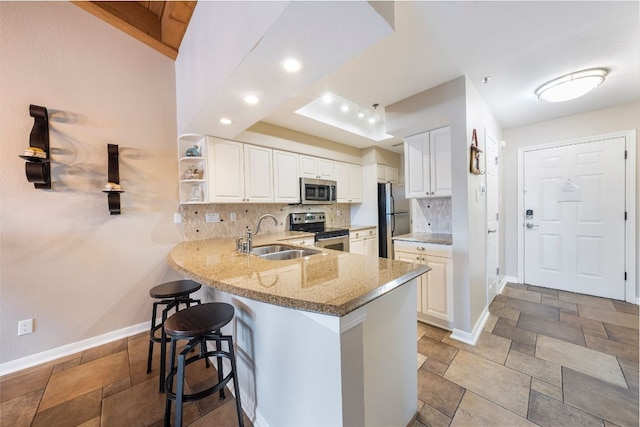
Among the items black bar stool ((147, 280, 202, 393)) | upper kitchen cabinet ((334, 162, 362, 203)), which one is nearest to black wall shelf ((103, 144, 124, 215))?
black bar stool ((147, 280, 202, 393))

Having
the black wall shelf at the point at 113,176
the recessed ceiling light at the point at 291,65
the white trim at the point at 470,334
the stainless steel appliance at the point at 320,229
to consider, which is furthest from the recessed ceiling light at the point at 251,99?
the white trim at the point at 470,334

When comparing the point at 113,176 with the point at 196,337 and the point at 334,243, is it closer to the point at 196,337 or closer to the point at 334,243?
the point at 196,337

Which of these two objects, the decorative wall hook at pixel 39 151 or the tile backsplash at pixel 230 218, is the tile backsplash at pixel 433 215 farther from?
the decorative wall hook at pixel 39 151

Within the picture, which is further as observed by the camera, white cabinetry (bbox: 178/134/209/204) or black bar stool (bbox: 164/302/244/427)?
white cabinetry (bbox: 178/134/209/204)

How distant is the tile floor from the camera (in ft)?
4.78

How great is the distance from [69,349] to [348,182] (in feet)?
13.5

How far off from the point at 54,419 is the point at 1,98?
2459mm

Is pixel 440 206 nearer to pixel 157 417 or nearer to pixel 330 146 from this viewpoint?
pixel 330 146

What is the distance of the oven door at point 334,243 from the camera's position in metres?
3.46

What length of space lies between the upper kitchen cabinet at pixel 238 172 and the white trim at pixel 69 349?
1.62 meters

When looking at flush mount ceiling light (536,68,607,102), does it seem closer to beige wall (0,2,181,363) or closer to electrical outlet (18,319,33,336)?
beige wall (0,2,181,363)

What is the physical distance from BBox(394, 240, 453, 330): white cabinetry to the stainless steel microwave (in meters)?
1.65

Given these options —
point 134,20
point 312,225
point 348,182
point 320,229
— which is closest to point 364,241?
point 320,229

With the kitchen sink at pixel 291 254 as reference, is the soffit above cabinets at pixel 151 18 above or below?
above
